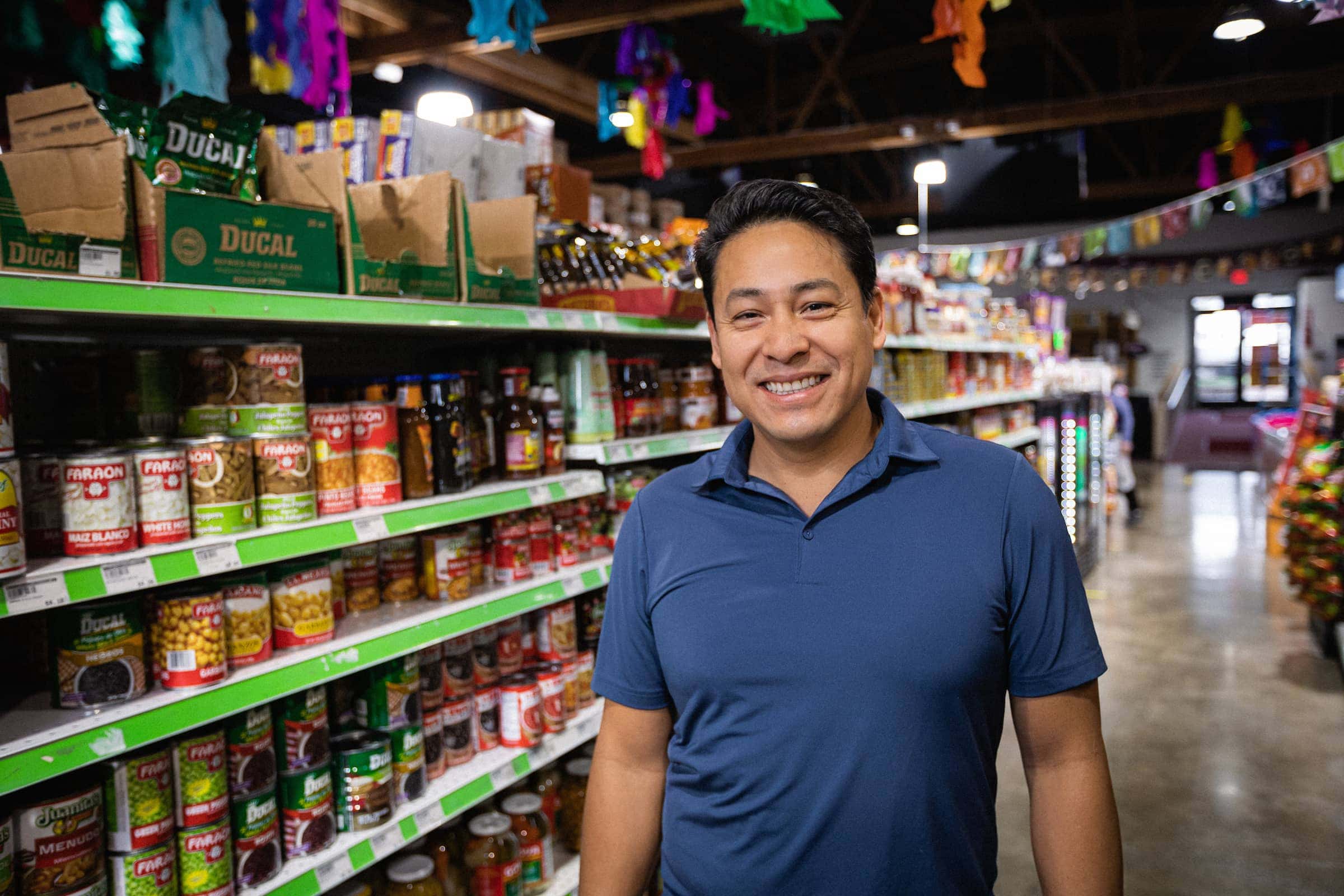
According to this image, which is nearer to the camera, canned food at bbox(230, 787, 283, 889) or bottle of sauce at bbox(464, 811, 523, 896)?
canned food at bbox(230, 787, 283, 889)

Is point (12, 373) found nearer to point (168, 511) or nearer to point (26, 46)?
Answer: point (168, 511)

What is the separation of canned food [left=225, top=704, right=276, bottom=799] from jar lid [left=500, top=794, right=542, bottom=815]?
29.6 inches

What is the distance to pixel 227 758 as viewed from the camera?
171 centimetres

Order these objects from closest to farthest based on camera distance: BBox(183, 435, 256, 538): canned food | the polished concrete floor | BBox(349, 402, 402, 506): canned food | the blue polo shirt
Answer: the blue polo shirt, BBox(183, 435, 256, 538): canned food, BBox(349, 402, 402, 506): canned food, the polished concrete floor

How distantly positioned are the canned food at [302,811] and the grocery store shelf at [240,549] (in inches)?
17.6

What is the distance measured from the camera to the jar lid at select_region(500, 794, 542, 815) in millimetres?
2379

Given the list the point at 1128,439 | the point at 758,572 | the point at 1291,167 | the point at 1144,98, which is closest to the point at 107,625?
the point at 758,572

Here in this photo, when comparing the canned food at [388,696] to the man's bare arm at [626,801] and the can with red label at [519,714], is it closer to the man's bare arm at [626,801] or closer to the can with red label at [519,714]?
the can with red label at [519,714]

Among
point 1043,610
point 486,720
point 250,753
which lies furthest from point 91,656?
point 1043,610

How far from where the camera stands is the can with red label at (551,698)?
7.95ft

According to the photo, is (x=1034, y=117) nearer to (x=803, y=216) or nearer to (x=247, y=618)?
(x=803, y=216)

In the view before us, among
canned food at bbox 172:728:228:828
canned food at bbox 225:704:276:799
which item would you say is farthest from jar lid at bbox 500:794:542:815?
canned food at bbox 172:728:228:828

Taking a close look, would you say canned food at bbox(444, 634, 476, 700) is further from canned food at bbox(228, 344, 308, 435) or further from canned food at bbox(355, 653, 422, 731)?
canned food at bbox(228, 344, 308, 435)

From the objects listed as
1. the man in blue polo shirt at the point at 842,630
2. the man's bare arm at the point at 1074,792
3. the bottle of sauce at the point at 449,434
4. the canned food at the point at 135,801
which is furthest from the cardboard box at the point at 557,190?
the man's bare arm at the point at 1074,792
